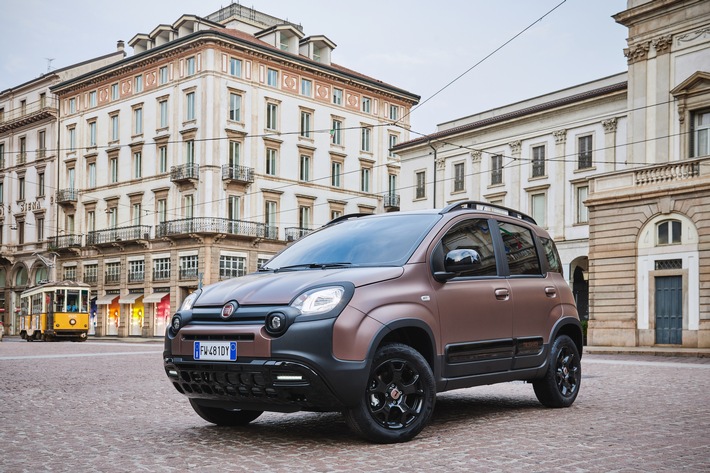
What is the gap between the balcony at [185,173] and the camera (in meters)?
50.7

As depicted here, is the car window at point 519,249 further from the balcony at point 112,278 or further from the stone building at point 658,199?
the balcony at point 112,278

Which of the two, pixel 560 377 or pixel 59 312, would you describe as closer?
pixel 560 377

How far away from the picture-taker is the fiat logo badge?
638 cm

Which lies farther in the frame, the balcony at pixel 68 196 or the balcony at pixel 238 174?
the balcony at pixel 68 196

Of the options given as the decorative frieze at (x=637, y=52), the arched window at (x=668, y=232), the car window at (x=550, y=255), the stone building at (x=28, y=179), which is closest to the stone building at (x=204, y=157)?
the stone building at (x=28, y=179)

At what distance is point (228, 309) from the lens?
6410 mm

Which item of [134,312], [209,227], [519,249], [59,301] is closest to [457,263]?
[519,249]

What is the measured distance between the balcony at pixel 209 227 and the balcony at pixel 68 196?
990cm

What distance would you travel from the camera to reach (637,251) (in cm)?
3056

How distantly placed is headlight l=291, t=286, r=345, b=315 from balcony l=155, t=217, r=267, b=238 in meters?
44.0

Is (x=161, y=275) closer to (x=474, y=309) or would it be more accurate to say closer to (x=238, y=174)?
(x=238, y=174)

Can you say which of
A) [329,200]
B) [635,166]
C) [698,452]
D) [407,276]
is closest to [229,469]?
[407,276]

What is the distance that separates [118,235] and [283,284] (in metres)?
51.7

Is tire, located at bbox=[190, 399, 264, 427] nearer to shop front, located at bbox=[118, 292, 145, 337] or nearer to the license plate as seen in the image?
the license plate
